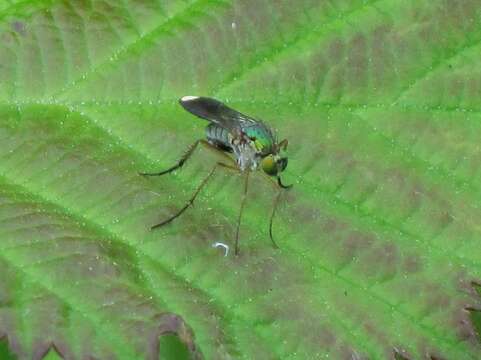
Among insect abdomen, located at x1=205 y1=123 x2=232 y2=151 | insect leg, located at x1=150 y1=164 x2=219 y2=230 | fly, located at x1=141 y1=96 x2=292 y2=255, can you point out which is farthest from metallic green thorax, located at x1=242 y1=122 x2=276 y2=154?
insect leg, located at x1=150 y1=164 x2=219 y2=230

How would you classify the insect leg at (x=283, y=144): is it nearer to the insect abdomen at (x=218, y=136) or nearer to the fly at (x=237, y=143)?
the fly at (x=237, y=143)

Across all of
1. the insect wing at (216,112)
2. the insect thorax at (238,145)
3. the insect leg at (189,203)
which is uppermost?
the insect wing at (216,112)

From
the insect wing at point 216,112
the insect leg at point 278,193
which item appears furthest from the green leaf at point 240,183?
the insect wing at point 216,112

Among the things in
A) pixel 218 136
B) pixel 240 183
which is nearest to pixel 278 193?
pixel 240 183

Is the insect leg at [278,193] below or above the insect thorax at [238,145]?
below

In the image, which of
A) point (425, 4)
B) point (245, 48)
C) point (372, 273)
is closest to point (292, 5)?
point (245, 48)

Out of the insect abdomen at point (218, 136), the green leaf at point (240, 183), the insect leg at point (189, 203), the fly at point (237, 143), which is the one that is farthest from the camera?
the insect abdomen at point (218, 136)

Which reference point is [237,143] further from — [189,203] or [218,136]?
[189,203]

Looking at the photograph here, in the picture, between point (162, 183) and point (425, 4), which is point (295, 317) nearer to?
point (162, 183)
